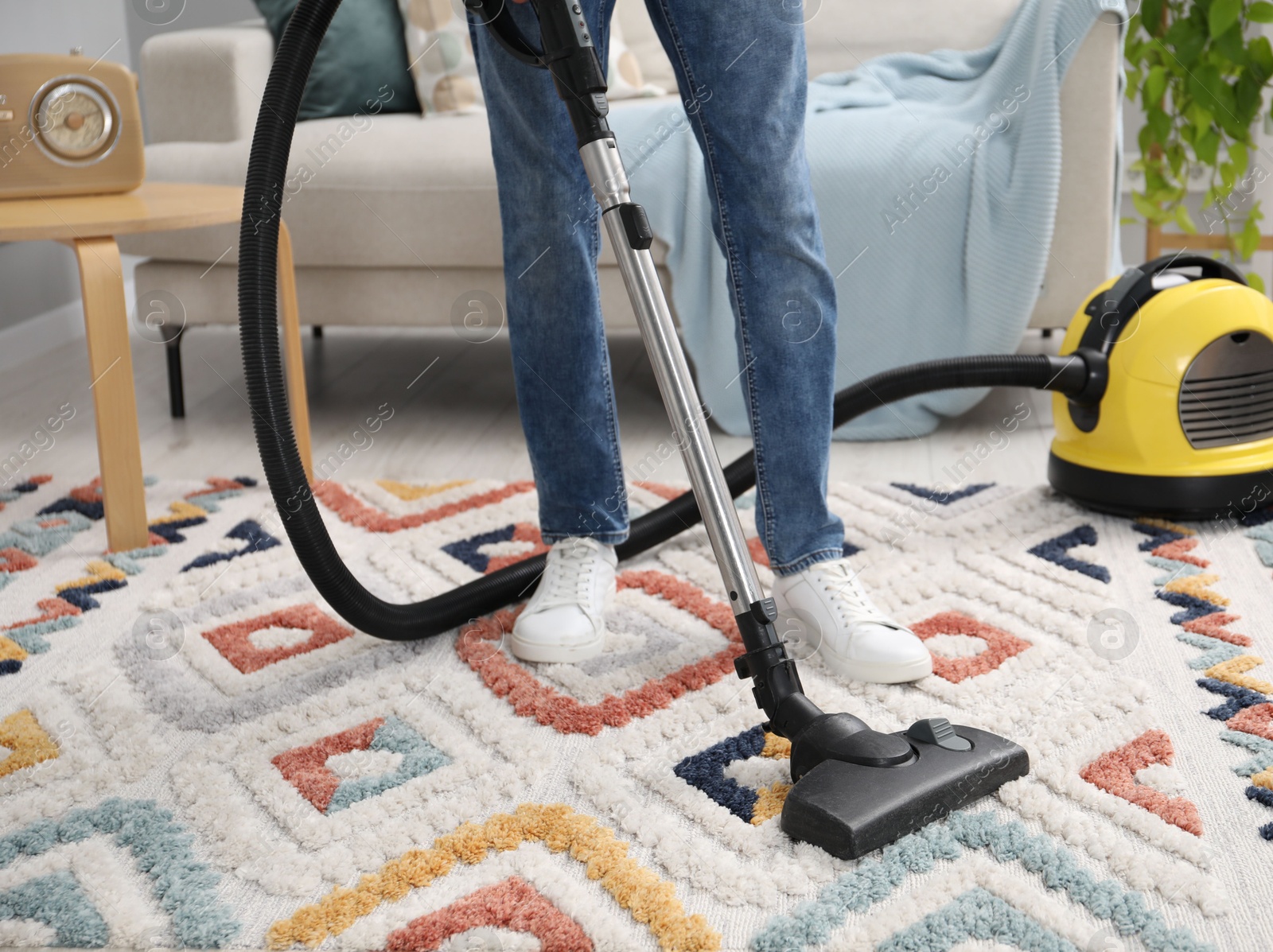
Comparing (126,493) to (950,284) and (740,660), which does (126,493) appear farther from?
(950,284)

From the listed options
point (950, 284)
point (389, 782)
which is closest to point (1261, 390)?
point (950, 284)

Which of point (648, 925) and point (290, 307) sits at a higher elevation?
point (290, 307)

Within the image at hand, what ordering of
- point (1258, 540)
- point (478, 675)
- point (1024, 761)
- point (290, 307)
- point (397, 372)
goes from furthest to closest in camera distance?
point (397, 372)
point (290, 307)
point (1258, 540)
point (478, 675)
point (1024, 761)

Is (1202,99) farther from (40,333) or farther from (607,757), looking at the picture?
(40,333)

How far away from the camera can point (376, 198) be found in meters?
1.87

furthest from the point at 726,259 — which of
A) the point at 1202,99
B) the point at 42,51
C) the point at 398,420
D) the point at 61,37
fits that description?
the point at 61,37

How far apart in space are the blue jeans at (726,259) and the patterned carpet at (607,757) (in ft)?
0.54

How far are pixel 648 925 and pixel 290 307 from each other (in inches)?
42.7

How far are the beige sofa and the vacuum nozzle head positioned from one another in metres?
1.08

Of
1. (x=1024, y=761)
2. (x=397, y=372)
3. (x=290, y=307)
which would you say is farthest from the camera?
(x=397, y=372)

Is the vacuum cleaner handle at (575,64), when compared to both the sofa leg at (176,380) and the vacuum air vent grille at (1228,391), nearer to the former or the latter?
the vacuum air vent grille at (1228,391)

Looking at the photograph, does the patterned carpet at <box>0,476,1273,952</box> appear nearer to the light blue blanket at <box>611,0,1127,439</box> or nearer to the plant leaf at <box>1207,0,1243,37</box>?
the light blue blanket at <box>611,0,1127,439</box>

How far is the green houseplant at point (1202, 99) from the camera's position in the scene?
228 cm

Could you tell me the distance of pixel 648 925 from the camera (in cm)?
72
